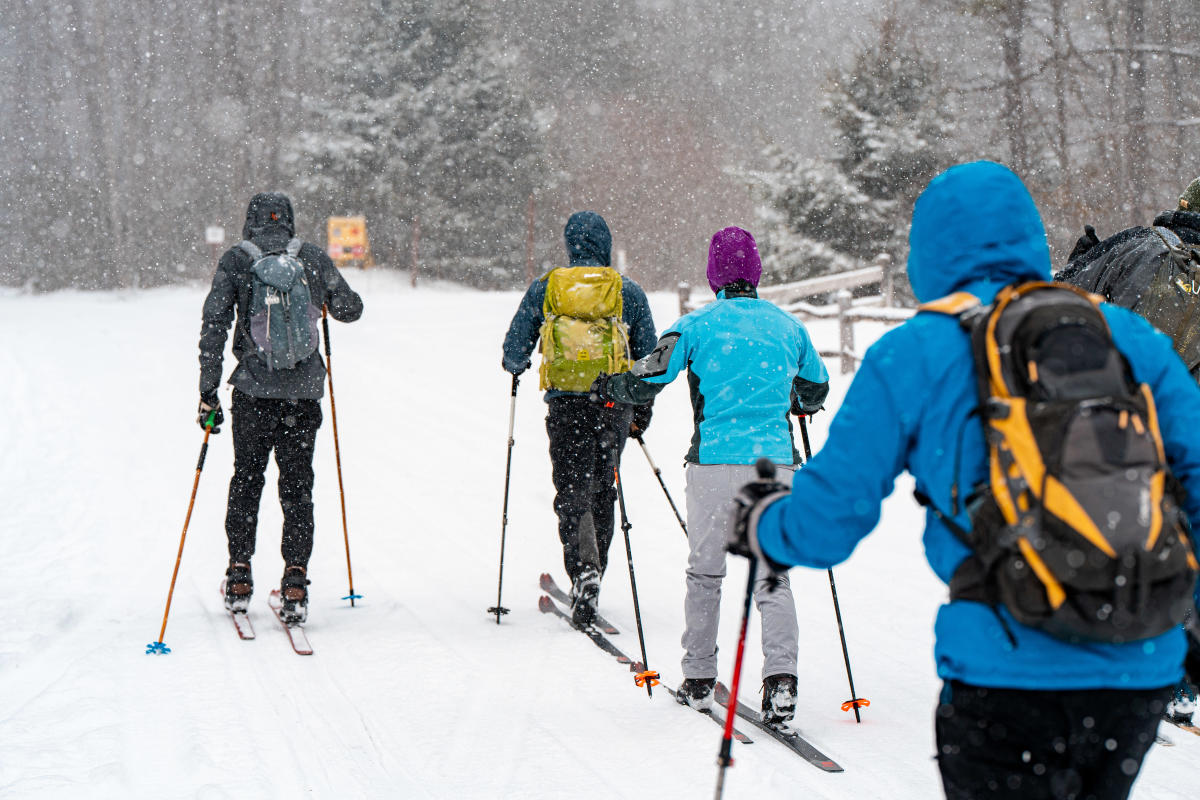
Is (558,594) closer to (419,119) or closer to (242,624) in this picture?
(242,624)

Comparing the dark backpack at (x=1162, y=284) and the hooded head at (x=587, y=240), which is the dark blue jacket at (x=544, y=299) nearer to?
the hooded head at (x=587, y=240)

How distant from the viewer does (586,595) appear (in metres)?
6.16

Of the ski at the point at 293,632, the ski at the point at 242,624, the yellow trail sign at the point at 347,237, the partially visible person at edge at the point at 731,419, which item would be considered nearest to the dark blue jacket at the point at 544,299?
the partially visible person at edge at the point at 731,419

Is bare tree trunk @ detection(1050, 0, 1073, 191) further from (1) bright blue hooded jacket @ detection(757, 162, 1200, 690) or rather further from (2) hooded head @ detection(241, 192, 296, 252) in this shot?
(1) bright blue hooded jacket @ detection(757, 162, 1200, 690)

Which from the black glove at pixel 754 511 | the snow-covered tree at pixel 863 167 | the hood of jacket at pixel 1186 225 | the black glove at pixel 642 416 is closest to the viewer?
the black glove at pixel 754 511

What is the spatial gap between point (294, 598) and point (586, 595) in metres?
1.61

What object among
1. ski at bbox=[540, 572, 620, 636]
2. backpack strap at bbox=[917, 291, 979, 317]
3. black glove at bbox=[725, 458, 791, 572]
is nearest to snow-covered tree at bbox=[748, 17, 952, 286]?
ski at bbox=[540, 572, 620, 636]

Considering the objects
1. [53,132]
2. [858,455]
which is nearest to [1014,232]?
Answer: [858,455]

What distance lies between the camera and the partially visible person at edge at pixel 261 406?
235 inches

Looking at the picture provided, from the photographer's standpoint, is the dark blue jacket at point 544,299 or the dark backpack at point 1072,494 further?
the dark blue jacket at point 544,299

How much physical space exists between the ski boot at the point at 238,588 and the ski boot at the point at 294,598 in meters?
0.23

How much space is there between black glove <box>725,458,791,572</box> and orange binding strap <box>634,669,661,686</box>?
2.63m

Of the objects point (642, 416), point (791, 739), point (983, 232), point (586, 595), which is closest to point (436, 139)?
point (642, 416)

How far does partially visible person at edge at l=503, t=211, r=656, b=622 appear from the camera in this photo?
6.12m
